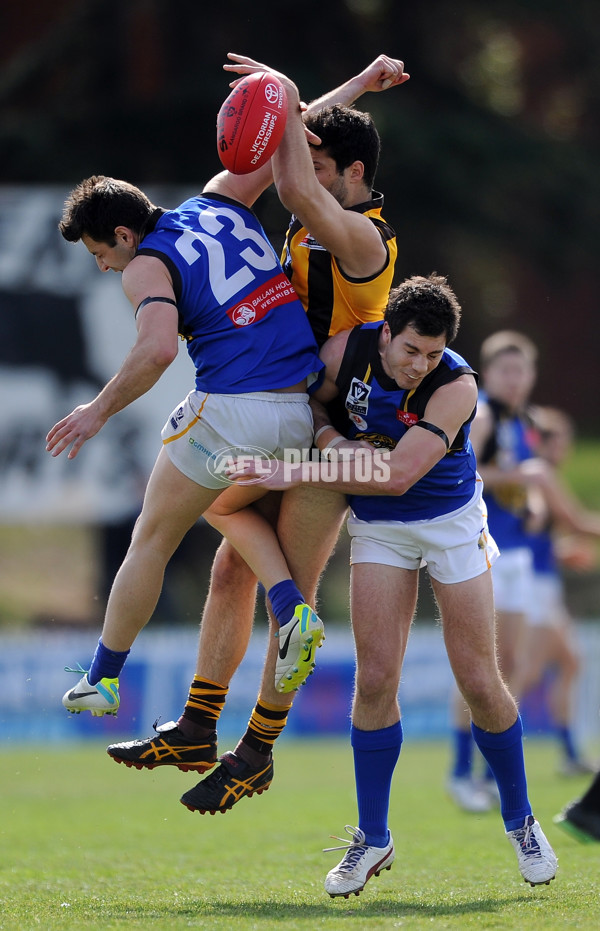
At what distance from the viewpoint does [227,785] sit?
17.0 feet

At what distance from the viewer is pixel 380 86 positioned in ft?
18.1

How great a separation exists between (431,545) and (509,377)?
322 cm

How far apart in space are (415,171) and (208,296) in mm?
13317

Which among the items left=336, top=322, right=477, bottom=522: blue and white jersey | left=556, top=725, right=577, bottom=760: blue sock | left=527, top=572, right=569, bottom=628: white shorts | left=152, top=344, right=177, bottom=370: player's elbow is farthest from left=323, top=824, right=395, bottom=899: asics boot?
left=556, top=725, right=577, bottom=760: blue sock

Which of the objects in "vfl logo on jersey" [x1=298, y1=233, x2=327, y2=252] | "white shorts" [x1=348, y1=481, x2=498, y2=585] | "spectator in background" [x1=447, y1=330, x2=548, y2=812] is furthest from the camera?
"spectator in background" [x1=447, y1=330, x2=548, y2=812]

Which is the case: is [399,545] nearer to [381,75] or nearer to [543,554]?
[381,75]

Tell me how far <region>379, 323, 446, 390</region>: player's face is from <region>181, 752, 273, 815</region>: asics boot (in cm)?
174

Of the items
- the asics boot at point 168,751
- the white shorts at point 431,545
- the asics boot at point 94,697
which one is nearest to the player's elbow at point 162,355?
the white shorts at point 431,545

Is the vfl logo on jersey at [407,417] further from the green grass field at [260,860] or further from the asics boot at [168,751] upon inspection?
the green grass field at [260,860]

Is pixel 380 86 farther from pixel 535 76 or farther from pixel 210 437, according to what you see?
pixel 535 76

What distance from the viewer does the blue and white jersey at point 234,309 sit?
4.89m

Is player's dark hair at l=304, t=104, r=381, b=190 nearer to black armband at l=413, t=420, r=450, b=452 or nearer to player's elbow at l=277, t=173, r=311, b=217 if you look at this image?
player's elbow at l=277, t=173, r=311, b=217

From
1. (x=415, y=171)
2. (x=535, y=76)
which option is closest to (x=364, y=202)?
(x=415, y=171)

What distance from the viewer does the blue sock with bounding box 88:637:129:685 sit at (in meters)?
5.18
